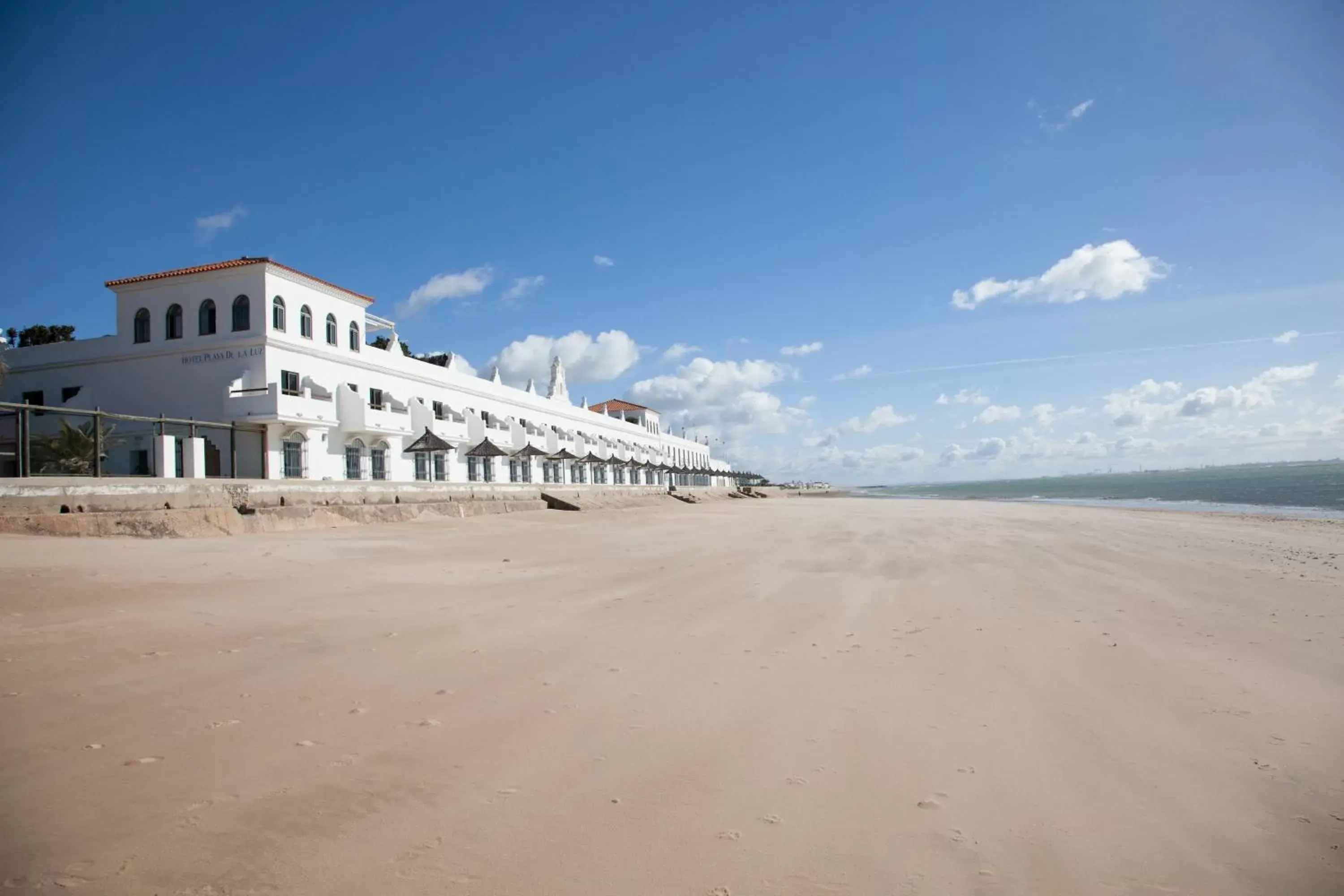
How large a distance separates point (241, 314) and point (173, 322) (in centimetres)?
316

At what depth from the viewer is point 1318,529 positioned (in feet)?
64.9

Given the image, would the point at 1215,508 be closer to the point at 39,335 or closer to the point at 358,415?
the point at 358,415

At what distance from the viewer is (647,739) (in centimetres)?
376

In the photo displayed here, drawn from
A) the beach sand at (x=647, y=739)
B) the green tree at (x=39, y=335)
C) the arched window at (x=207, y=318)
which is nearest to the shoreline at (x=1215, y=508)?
the beach sand at (x=647, y=739)

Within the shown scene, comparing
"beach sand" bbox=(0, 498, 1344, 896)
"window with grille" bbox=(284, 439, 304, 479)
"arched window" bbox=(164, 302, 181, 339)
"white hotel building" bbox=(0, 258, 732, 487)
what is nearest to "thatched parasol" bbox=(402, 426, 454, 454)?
"white hotel building" bbox=(0, 258, 732, 487)

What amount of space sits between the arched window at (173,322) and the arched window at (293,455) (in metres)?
5.90

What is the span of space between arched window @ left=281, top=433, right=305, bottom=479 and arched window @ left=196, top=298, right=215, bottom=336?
4.83 m

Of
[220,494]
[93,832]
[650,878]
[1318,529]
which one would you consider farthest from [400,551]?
[1318,529]

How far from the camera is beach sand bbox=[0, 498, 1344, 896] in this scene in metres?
2.62

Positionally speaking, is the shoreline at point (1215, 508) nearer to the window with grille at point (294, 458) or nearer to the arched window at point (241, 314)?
the window with grille at point (294, 458)

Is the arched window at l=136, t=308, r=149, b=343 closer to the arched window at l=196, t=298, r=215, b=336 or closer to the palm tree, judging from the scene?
the arched window at l=196, t=298, r=215, b=336

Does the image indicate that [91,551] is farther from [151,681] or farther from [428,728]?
[428,728]

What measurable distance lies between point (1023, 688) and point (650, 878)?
3.28 m

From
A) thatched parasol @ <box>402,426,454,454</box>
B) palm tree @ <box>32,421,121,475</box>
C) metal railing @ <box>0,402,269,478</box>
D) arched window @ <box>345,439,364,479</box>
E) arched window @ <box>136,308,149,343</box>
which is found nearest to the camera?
metal railing @ <box>0,402,269,478</box>
